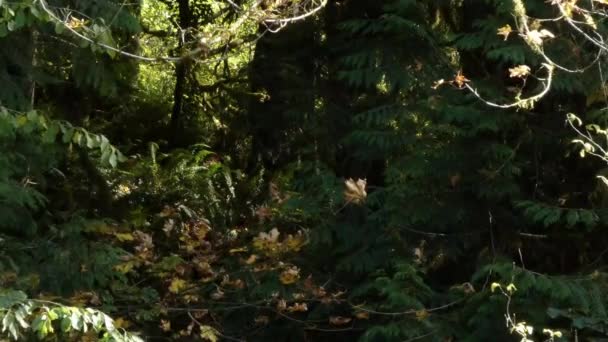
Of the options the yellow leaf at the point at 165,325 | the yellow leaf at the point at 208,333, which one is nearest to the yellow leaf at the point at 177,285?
the yellow leaf at the point at 165,325

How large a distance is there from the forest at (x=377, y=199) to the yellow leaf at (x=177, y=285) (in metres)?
0.10

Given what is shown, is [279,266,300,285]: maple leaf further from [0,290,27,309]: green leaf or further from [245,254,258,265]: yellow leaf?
[0,290,27,309]: green leaf

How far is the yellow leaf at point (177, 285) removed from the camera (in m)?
7.28

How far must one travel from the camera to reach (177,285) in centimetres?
729

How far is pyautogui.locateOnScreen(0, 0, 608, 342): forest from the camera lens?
626 cm

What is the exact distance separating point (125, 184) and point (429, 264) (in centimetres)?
397

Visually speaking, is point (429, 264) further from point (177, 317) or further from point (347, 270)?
point (177, 317)

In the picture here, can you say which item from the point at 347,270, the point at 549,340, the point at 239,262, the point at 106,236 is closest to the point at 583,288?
the point at 549,340

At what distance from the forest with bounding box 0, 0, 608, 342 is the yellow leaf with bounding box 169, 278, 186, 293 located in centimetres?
10

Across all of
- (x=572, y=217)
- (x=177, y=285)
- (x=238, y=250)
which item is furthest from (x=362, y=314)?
(x=572, y=217)

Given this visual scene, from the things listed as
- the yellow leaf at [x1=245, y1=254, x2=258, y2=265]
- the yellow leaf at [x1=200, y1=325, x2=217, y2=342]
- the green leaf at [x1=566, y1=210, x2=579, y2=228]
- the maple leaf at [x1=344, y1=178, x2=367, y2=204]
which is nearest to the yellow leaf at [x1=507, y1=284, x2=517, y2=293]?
the green leaf at [x1=566, y1=210, x2=579, y2=228]

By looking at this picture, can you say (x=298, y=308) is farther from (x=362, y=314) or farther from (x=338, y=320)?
(x=362, y=314)

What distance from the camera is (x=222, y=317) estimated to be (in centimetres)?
762

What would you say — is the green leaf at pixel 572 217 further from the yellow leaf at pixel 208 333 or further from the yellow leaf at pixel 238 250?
the yellow leaf at pixel 208 333
